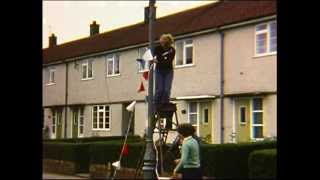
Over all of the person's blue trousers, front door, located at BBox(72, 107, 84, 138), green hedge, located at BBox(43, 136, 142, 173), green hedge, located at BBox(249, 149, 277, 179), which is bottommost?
green hedge, located at BBox(249, 149, 277, 179)

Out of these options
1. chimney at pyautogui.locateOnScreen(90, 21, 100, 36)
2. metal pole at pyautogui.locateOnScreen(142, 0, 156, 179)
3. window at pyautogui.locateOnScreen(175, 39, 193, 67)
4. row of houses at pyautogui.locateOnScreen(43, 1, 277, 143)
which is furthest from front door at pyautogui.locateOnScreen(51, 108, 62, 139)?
chimney at pyautogui.locateOnScreen(90, 21, 100, 36)

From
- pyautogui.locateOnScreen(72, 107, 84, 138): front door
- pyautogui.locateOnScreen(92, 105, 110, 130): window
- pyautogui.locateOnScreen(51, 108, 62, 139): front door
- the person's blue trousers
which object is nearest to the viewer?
the person's blue trousers

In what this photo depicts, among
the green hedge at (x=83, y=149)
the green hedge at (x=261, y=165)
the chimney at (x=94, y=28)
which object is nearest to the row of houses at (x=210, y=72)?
the green hedge at (x=83, y=149)

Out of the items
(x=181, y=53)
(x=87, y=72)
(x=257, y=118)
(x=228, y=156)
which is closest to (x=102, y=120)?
(x=87, y=72)

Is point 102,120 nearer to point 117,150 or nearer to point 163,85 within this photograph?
point 163,85

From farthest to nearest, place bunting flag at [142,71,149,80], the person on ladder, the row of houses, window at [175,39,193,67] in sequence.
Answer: window at [175,39,193,67] < the row of houses < bunting flag at [142,71,149,80] < the person on ladder

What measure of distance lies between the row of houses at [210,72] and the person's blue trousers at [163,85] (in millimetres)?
261

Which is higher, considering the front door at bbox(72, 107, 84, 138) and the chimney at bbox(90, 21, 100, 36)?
the chimney at bbox(90, 21, 100, 36)

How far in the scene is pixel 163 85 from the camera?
2711 mm

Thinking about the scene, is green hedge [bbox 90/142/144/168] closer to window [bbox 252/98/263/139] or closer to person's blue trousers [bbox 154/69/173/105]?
person's blue trousers [bbox 154/69/173/105]

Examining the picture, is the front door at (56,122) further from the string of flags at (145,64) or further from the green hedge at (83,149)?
the string of flags at (145,64)

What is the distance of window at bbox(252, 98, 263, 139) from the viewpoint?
7.23 m

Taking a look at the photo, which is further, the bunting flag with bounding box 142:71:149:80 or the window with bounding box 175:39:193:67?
the window with bounding box 175:39:193:67
